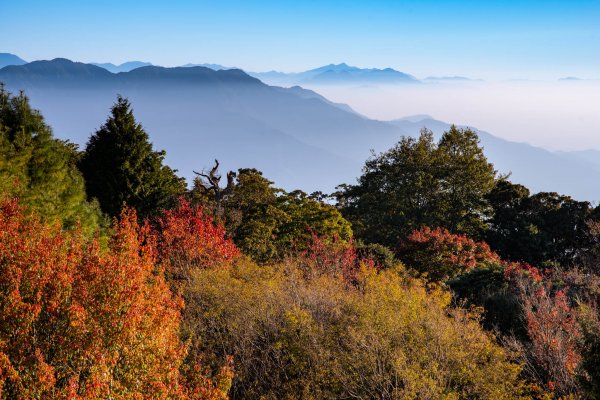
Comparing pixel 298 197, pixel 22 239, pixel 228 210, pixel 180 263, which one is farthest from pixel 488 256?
pixel 22 239

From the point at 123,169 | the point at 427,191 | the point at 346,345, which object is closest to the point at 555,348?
the point at 346,345

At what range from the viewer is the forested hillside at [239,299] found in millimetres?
10688

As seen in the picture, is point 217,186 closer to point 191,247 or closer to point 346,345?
point 191,247

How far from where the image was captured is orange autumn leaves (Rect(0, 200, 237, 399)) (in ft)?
30.0

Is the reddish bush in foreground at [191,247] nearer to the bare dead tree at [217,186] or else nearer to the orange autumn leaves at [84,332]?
the bare dead tree at [217,186]

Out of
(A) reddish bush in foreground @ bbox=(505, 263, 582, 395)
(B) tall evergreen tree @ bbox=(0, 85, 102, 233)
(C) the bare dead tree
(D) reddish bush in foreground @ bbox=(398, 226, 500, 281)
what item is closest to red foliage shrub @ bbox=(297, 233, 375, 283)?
(D) reddish bush in foreground @ bbox=(398, 226, 500, 281)

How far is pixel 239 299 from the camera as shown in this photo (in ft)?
57.3

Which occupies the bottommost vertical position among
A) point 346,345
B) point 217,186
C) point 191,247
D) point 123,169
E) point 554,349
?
point 191,247

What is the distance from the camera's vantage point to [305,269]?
972 inches

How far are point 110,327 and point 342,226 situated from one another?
24.4 meters

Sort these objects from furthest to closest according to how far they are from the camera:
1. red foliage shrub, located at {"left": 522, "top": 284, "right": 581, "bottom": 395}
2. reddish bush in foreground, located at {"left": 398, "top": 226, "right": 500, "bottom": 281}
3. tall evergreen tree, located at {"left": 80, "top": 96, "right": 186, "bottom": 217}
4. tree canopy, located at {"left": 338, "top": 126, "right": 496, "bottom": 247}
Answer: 1. tree canopy, located at {"left": 338, "top": 126, "right": 496, "bottom": 247}
2. tall evergreen tree, located at {"left": 80, "top": 96, "right": 186, "bottom": 217}
3. reddish bush in foreground, located at {"left": 398, "top": 226, "right": 500, "bottom": 281}
4. red foliage shrub, located at {"left": 522, "top": 284, "right": 581, "bottom": 395}

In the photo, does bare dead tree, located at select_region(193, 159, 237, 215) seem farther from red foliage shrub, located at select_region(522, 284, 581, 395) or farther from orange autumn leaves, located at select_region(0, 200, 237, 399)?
red foliage shrub, located at select_region(522, 284, 581, 395)

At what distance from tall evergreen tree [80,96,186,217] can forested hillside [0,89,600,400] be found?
94 mm

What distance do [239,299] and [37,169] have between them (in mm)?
11448
